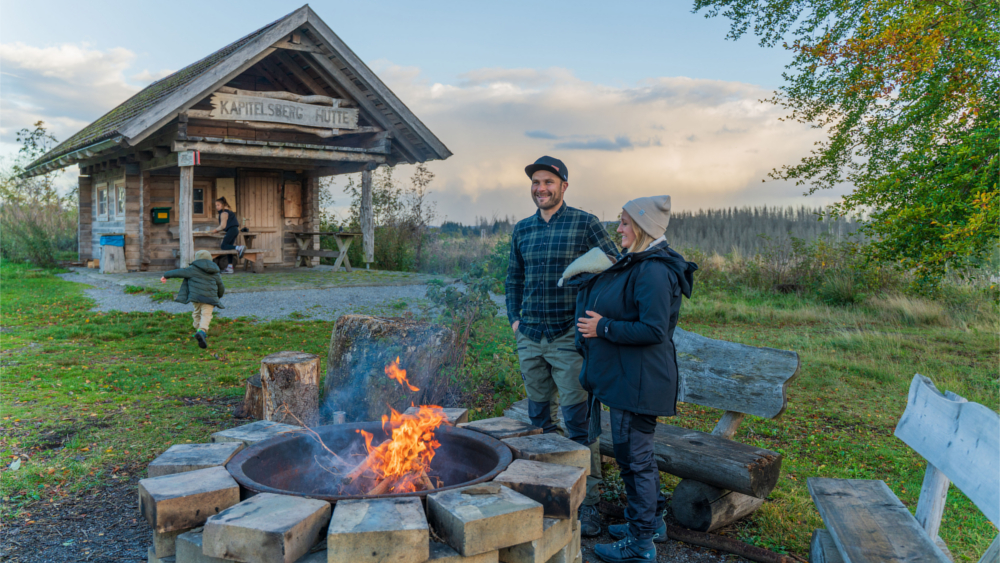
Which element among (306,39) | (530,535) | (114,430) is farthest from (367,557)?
(306,39)

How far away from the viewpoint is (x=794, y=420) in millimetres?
5613

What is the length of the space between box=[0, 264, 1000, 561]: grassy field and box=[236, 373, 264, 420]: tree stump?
0.53ft

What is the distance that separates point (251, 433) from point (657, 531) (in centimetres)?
206

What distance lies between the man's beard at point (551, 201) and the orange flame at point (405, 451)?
1306 mm

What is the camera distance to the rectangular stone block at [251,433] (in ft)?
10.3

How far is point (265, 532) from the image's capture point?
6.96 ft

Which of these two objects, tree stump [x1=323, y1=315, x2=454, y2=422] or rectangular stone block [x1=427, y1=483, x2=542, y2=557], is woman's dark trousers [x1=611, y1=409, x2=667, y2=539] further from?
tree stump [x1=323, y1=315, x2=454, y2=422]

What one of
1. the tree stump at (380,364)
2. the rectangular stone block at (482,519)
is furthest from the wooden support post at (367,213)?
the rectangular stone block at (482,519)

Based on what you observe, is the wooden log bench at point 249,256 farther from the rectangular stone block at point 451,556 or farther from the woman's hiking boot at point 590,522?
the rectangular stone block at point 451,556

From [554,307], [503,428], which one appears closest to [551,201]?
[554,307]

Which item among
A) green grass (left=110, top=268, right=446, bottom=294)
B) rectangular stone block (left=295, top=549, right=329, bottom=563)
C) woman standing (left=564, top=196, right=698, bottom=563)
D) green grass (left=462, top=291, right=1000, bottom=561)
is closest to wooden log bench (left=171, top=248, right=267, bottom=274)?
green grass (left=110, top=268, right=446, bottom=294)

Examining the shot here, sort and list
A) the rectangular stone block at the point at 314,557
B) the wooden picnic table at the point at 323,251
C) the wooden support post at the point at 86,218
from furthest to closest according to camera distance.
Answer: the wooden support post at the point at 86,218 < the wooden picnic table at the point at 323,251 < the rectangular stone block at the point at 314,557

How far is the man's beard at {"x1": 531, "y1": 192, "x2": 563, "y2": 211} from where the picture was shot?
12.0 feet

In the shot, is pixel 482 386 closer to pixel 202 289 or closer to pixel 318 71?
pixel 202 289
